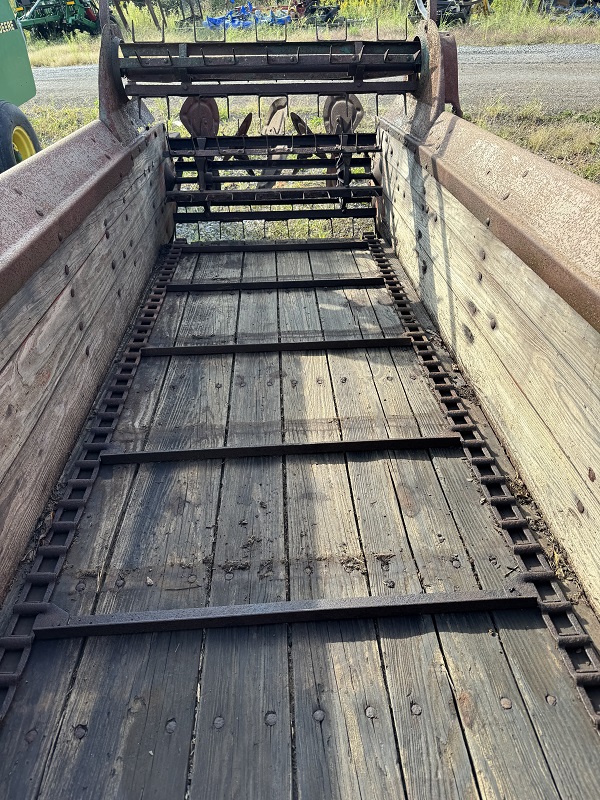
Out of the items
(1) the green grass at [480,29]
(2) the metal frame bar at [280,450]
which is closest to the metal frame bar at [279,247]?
(2) the metal frame bar at [280,450]

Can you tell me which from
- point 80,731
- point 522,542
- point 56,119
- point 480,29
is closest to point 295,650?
point 80,731

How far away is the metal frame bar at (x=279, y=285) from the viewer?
178 inches

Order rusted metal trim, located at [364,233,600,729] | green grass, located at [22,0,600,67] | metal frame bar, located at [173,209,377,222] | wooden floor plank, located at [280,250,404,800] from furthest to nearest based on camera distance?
green grass, located at [22,0,600,67]
metal frame bar, located at [173,209,377,222]
rusted metal trim, located at [364,233,600,729]
wooden floor plank, located at [280,250,404,800]

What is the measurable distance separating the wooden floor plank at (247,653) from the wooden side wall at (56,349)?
721 mm

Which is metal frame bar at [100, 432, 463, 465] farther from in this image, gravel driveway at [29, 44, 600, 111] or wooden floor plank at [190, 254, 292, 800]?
gravel driveway at [29, 44, 600, 111]

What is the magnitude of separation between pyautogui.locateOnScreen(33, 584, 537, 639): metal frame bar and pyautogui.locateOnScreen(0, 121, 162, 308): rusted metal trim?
107 centimetres

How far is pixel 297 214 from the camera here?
5.44 metres

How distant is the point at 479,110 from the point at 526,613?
9.83m

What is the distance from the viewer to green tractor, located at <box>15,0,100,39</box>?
17.2m

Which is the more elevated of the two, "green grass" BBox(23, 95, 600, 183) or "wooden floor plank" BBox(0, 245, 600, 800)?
"green grass" BBox(23, 95, 600, 183)

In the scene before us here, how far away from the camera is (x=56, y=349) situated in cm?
266

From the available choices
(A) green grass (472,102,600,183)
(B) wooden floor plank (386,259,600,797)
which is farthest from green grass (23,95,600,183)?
(B) wooden floor plank (386,259,600,797)

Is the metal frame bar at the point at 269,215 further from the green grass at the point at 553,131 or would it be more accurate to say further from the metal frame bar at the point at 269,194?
the green grass at the point at 553,131

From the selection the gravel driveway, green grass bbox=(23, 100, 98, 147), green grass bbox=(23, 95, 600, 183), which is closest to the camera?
green grass bbox=(23, 95, 600, 183)
